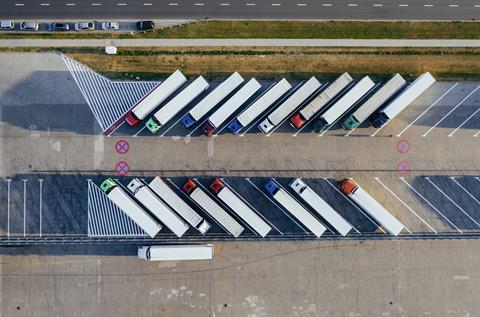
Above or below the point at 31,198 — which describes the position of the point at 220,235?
below

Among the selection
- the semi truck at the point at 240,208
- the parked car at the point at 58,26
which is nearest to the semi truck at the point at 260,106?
the semi truck at the point at 240,208

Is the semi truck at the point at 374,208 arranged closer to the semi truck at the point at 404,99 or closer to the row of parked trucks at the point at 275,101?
the row of parked trucks at the point at 275,101

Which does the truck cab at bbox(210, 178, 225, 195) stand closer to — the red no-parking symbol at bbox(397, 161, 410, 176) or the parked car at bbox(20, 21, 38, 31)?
the red no-parking symbol at bbox(397, 161, 410, 176)

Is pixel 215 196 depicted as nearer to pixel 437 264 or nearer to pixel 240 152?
pixel 240 152

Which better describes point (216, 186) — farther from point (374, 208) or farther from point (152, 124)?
point (374, 208)

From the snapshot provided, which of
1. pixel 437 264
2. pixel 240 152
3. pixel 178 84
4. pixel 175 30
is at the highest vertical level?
pixel 175 30

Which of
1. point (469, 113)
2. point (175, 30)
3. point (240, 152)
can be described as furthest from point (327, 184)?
point (175, 30)

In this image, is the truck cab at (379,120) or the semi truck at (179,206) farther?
the truck cab at (379,120)
